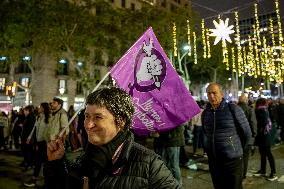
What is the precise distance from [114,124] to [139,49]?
6.11 ft

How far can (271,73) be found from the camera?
23281 mm

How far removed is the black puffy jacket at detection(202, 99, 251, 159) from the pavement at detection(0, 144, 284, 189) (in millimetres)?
2447

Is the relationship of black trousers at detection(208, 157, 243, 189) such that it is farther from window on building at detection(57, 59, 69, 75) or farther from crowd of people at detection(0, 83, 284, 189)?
window on building at detection(57, 59, 69, 75)

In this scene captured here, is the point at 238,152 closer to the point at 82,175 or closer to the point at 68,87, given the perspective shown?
the point at 82,175

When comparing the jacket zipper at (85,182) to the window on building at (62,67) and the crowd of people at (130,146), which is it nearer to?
the crowd of people at (130,146)

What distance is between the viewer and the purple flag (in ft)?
12.7

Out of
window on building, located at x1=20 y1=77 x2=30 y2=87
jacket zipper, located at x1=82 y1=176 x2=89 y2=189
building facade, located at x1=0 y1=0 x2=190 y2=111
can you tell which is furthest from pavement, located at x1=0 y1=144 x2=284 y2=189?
window on building, located at x1=20 y1=77 x2=30 y2=87

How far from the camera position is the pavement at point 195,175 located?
7238 mm

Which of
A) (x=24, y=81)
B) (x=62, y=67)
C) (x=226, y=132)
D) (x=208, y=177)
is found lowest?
(x=208, y=177)

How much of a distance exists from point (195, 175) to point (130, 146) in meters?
6.43

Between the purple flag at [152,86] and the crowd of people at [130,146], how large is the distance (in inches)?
18.1

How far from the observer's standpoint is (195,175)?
26.9ft

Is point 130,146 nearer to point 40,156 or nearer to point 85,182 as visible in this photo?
point 85,182

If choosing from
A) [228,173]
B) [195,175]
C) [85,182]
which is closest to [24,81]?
[195,175]
